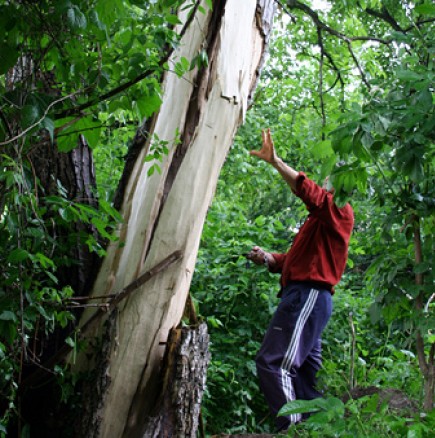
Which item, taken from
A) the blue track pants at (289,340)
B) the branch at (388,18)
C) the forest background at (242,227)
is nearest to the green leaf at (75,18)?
the forest background at (242,227)

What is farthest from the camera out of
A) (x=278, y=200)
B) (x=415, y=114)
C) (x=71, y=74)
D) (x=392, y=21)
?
(x=278, y=200)

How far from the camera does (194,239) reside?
3.25m

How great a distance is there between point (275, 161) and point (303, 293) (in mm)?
912

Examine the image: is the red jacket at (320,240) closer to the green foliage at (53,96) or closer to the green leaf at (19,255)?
the green foliage at (53,96)

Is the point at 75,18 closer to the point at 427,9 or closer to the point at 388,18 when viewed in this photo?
the point at 427,9

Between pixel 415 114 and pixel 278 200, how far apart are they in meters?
7.01

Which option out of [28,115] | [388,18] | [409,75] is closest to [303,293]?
[409,75]

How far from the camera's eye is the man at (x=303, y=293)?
373 cm

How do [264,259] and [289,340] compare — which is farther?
[264,259]

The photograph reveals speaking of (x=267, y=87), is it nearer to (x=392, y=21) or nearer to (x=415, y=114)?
(x=392, y=21)

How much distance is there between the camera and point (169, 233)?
319 cm

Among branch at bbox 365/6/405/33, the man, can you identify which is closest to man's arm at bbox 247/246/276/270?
the man

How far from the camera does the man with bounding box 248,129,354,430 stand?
147 inches

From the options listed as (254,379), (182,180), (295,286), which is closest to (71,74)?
(182,180)
